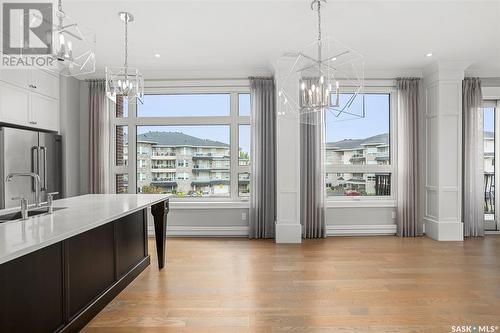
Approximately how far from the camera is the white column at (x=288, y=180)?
488 cm

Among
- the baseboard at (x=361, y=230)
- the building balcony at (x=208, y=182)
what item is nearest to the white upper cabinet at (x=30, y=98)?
the building balcony at (x=208, y=182)

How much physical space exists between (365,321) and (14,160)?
4.17 metres

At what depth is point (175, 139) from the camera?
557 cm

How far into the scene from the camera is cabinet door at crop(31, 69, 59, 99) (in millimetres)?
4285

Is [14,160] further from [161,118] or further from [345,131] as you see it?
[345,131]

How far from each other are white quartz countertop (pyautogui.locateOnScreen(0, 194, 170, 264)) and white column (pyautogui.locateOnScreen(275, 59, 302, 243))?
7.79 feet

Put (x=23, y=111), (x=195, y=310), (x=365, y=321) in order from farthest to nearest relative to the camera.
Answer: (x=23, y=111), (x=195, y=310), (x=365, y=321)

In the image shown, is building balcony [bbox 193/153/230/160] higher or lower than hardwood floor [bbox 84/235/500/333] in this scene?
higher

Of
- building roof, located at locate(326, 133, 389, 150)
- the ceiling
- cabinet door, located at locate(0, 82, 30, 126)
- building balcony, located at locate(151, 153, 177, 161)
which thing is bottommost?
building balcony, located at locate(151, 153, 177, 161)

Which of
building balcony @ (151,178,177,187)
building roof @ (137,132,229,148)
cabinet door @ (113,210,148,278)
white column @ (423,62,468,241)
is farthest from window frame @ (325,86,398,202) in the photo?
cabinet door @ (113,210,148,278)

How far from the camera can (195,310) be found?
263 cm

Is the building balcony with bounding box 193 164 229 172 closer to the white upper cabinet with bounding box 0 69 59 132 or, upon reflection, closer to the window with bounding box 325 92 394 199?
the window with bounding box 325 92 394 199

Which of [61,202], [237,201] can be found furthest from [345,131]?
[61,202]

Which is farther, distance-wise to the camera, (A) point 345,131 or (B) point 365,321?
(A) point 345,131
